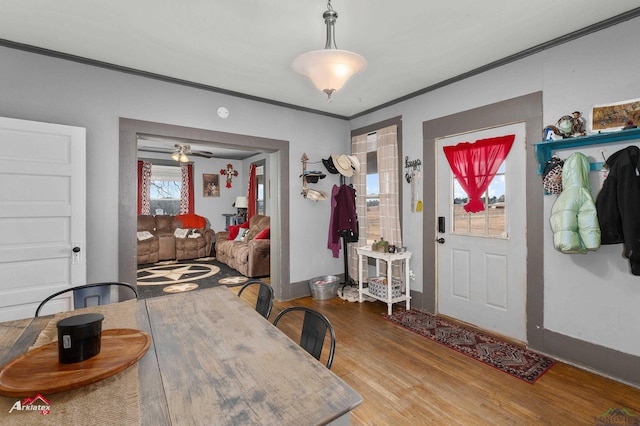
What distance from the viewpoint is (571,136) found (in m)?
2.42

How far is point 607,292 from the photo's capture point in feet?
7.63

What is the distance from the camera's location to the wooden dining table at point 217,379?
2.80ft

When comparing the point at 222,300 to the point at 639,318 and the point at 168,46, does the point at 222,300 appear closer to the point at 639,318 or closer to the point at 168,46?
the point at 168,46

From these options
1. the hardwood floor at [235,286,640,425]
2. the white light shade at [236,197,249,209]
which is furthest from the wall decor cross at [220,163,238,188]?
the hardwood floor at [235,286,640,425]

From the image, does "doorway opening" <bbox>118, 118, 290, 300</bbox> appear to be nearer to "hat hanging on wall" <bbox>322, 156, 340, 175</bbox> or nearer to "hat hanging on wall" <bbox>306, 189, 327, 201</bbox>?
"hat hanging on wall" <bbox>306, 189, 327, 201</bbox>

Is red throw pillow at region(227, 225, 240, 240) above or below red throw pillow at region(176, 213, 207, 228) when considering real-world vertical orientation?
below

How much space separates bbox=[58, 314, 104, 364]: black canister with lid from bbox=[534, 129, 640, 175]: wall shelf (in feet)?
10.3

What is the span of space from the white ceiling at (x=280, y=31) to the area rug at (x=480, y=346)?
263cm

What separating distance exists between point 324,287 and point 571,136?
3.05 m

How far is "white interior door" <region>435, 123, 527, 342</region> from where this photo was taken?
9.36 feet

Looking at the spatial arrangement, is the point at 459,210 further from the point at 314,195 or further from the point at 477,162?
the point at 314,195

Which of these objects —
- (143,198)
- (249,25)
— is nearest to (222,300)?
(249,25)

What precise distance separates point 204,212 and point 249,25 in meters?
6.42

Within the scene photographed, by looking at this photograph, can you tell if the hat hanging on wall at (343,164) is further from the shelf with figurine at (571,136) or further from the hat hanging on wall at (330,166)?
the shelf with figurine at (571,136)
